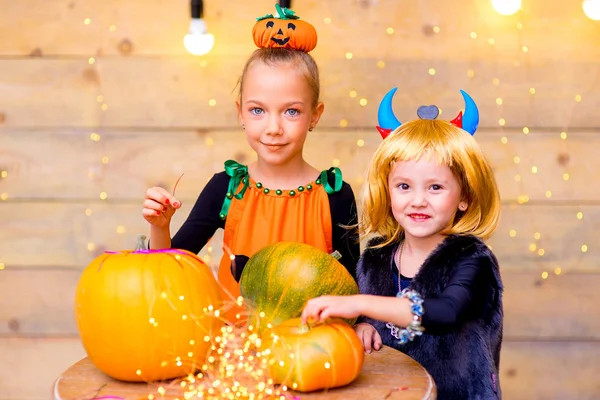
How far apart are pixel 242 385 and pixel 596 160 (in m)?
1.47

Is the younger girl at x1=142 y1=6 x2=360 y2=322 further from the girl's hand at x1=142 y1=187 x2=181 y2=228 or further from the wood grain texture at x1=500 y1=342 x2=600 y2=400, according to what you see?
the wood grain texture at x1=500 y1=342 x2=600 y2=400

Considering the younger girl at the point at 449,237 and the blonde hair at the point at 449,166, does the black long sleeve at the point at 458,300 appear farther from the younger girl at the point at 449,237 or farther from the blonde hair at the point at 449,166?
the blonde hair at the point at 449,166

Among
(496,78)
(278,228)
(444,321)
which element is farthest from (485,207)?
(496,78)

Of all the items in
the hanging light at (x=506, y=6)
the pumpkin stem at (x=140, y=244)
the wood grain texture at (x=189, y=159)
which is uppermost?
the hanging light at (x=506, y=6)

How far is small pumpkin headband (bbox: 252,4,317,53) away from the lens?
5.45 ft

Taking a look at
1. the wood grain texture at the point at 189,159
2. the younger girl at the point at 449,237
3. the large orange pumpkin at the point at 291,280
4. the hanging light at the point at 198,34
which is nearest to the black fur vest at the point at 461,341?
the younger girl at the point at 449,237

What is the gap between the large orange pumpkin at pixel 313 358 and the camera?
45.1 inches

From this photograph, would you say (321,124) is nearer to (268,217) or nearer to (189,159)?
(189,159)

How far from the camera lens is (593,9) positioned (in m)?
2.14

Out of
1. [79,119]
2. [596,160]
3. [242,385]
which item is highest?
[79,119]

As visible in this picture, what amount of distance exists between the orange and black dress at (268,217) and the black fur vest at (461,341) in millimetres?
288

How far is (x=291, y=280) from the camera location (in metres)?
1.27

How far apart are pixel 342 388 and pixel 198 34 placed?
4.16 feet

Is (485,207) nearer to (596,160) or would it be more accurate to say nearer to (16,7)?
(596,160)
